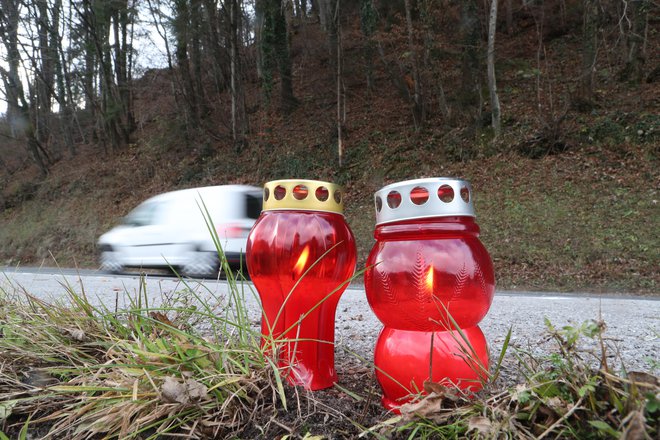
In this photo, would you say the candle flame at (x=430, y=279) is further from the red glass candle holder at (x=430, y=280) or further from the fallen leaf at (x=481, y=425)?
the fallen leaf at (x=481, y=425)

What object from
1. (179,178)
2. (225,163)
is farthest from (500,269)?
(179,178)

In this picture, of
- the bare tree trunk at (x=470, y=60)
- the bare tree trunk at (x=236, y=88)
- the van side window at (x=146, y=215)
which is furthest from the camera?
the bare tree trunk at (x=236, y=88)

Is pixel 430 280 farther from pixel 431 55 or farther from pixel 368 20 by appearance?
pixel 368 20

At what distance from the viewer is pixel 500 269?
9039 millimetres

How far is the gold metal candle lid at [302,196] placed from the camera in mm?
1325

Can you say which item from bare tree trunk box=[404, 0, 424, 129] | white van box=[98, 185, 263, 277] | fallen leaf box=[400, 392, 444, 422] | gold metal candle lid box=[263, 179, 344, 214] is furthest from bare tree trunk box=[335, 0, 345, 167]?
fallen leaf box=[400, 392, 444, 422]

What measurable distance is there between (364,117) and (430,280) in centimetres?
1668

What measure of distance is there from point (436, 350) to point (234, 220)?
724 cm

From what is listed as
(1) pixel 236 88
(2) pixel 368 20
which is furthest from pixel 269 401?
(1) pixel 236 88

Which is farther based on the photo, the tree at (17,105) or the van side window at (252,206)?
the tree at (17,105)

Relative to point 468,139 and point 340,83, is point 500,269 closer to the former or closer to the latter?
point 468,139

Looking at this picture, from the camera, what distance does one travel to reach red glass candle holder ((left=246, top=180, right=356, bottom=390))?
1293 millimetres

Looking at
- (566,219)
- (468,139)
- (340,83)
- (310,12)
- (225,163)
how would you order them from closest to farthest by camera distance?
(566,219), (468,139), (340,83), (225,163), (310,12)

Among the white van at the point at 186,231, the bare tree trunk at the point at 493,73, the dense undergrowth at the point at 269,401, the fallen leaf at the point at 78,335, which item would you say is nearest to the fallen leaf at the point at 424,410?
the dense undergrowth at the point at 269,401
